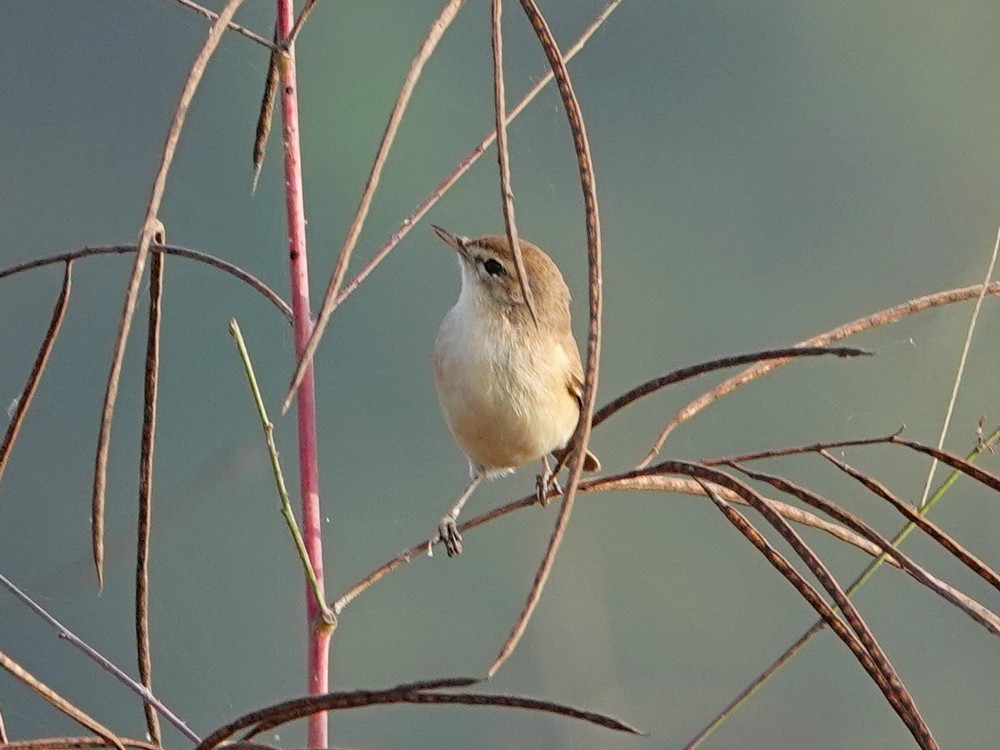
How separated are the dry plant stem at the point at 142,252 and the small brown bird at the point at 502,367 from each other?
3.72 feet

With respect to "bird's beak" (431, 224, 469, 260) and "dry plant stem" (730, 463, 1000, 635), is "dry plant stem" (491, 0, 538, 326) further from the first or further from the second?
"bird's beak" (431, 224, 469, 260)

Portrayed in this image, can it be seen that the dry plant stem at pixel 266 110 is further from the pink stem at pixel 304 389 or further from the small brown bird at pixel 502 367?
the small brown bird at pixel 502 367

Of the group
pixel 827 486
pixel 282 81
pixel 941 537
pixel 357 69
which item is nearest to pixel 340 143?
pixel 357 69

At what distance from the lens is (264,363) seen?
3104 mm

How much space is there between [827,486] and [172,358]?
1563 mm

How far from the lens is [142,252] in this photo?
0.68 meters

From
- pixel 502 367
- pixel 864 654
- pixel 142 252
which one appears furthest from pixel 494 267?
pixel 142 252

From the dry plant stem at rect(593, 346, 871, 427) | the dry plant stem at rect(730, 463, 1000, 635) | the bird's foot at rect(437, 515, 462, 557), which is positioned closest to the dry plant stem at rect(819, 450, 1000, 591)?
the dry plant stem at rect(730, 463, 1000, 635)

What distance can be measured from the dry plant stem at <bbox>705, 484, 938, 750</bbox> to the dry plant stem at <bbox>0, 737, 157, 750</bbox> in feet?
1.32

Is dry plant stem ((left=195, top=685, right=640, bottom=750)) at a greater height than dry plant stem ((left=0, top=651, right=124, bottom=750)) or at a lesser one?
lesser

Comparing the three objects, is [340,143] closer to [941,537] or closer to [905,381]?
[905,381]

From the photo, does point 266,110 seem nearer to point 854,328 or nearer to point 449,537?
point 854,328

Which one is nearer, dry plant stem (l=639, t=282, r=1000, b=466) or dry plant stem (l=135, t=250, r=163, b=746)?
dry plant stem (l=135, t=250, r=163, b=746)

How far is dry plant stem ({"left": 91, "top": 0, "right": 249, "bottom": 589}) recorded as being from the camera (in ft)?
2.25
